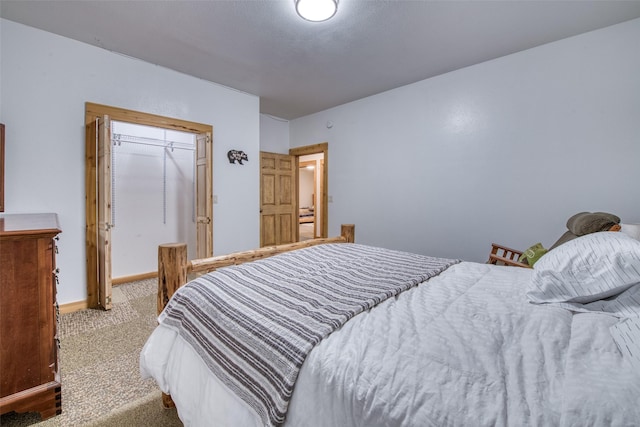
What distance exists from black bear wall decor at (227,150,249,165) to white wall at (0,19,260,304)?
24.2 inches

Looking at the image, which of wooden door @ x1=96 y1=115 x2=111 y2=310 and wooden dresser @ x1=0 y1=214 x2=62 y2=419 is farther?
wooden door @ x1=96 y1=115 x2=111 y2=310

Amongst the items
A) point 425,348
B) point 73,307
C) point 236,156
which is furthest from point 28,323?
point 236,156

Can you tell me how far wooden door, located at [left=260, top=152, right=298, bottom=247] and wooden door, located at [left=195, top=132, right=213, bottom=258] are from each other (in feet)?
4.66

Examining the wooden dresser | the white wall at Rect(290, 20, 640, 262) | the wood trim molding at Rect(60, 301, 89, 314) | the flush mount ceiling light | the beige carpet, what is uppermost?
the flush mount ceiling light

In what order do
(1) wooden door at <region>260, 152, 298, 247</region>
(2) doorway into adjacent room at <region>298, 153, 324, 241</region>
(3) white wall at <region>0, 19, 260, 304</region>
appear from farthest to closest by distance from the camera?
(2) doorway into adjacent room at <region>298, 153, 324, 241</region> < (1) wooden door at <region>260, 152, 298, 247</region> < (3) white wall at <region>0, 19, 260, 304</region>

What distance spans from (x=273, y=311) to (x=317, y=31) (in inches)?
Answer: 100.0

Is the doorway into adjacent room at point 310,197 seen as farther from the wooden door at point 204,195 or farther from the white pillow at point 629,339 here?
the white pillow at point 629,339

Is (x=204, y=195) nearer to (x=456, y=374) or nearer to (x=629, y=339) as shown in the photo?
(x=456, y=374)

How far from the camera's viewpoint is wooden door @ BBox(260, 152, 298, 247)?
5105 mm

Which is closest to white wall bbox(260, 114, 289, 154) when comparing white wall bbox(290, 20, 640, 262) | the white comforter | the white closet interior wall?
the white closet interior wall

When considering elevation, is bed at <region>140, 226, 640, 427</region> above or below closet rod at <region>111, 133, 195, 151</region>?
below

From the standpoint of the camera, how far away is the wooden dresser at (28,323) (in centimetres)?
143

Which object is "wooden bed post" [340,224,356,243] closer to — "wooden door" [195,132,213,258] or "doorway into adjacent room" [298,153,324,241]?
"wooden door" [195,132,213,258]

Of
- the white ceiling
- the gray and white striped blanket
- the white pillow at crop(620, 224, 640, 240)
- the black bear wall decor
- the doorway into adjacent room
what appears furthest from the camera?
the doorway into adjacent room
